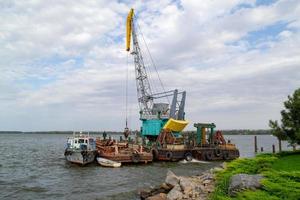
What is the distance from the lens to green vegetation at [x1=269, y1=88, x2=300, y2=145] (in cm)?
2519

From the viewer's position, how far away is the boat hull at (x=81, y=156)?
137 feet

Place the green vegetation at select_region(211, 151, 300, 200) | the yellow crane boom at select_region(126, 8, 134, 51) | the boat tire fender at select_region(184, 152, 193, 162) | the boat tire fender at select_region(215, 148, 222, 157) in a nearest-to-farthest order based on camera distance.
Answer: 1. the green vegetation at select_region(211, 151, 300, 200)
2. the boat tire fender at select_region(184, 152, 193, 162)
3. the boat tire fender at select_region(215, 148, 222, 157)
4. the yellow crane boom at select_region(126, 8, 134, 51)

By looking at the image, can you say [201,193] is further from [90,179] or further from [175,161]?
[175,161]

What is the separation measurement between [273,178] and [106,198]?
13.5 metres

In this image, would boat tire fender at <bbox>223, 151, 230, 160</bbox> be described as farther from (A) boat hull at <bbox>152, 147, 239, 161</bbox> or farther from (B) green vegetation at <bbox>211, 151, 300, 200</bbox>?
(B) green vegetation at <bbox>211, 151, 300, 200</bbox>

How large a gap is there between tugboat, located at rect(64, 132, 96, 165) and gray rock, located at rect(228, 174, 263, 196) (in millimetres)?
30696

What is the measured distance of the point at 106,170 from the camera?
38.4 metres

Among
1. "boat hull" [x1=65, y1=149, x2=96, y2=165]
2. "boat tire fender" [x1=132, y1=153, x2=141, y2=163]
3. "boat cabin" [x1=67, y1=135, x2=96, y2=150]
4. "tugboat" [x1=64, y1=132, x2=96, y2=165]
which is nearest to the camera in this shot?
"boat hull" [x1=65, y1=149, x2=96, y2=165]

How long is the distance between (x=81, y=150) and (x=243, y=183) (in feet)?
104

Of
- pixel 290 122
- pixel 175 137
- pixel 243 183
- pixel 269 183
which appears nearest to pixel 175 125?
pixel 175 137

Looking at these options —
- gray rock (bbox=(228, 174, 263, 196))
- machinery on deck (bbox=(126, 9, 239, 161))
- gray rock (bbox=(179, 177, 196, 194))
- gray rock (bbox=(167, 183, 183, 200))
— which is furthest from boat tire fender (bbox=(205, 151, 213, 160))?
gray rock (bbox=(228, 174, 263, 196))

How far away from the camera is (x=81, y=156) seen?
138ft

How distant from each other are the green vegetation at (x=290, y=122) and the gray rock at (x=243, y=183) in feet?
42.8

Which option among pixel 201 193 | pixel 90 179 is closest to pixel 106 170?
pixel 90 179
